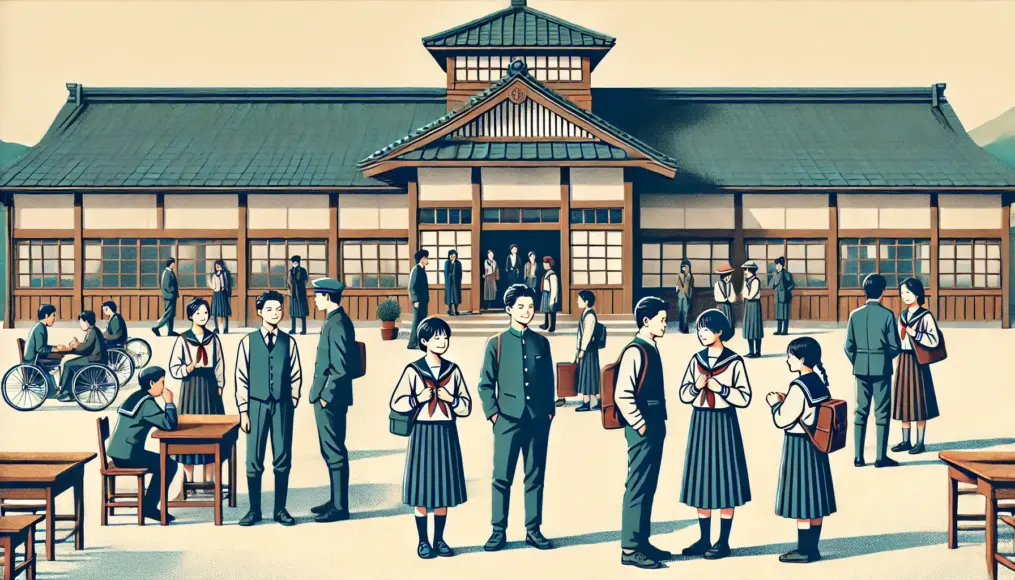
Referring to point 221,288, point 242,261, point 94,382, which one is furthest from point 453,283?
point 94,382

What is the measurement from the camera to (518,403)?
21.9 ft

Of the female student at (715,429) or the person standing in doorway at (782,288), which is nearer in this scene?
the female student at (715,429)

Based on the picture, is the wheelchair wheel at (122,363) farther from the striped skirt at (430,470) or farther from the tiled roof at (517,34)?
the tiled roof at (517,34)

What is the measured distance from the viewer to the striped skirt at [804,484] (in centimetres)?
639

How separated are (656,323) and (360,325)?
15867 mm

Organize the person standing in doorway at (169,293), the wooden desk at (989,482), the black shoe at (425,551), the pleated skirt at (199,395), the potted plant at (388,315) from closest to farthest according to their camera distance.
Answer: the wooden desk at (989,482), the black shoe at (425,551), the pleated skirt at (199,395), the potted plant at (388,315), the person standing in doorway at (169,293)

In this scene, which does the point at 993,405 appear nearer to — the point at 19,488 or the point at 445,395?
the point at 445,395

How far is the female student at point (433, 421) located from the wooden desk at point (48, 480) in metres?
2.12

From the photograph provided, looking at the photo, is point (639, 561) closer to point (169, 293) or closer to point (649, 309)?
point (649, 309)

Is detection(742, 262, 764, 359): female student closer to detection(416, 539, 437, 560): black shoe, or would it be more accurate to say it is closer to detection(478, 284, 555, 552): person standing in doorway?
detection(478, 284, 555, 552): person standing in doorway

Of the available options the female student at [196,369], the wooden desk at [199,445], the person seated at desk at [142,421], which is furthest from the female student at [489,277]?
the person seated at desk at [142,421]

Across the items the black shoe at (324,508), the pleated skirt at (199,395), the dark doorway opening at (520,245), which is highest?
the dark doorway opening at (520,245)

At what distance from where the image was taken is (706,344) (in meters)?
6.44

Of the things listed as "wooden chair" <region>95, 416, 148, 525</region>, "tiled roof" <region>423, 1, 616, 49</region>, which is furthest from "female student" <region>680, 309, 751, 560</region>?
"tiled roof" <region>423, 1, 616, 49</region>
